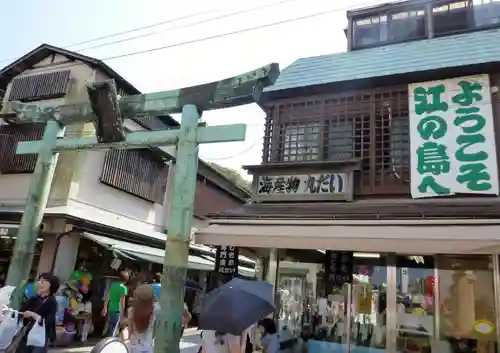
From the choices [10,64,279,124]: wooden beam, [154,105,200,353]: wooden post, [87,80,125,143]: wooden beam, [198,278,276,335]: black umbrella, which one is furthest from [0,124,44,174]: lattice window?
[198,278,276,335]: black umbrella

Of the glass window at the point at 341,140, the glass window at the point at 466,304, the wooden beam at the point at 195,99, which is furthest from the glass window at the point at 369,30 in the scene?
the glass window at the point at 466,304

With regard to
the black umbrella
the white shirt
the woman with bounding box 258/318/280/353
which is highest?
the black umbrella

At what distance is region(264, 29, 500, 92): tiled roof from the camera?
8.59 m

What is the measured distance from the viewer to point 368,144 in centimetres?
885

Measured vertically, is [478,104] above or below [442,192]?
above

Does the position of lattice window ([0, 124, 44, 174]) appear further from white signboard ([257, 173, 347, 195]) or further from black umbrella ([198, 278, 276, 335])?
black umbrella ([198, 278, 276, 335])

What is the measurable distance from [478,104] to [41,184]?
9709 mm

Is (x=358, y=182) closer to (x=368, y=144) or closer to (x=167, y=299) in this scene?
(x=368, y=144)

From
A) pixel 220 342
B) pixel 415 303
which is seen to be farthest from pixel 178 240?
pixel 415 303

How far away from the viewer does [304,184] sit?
8.96 metres

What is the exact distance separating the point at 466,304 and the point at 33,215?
364 inches

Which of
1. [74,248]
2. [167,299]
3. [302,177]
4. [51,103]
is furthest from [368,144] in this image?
[51,103]

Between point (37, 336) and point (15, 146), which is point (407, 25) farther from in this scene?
point (15, 146)

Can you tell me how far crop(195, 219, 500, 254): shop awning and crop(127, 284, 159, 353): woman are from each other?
11.2 ft
